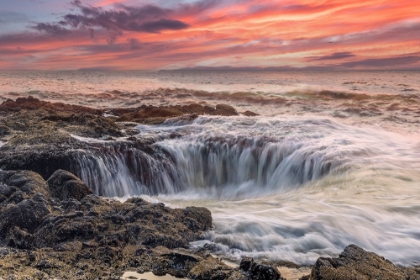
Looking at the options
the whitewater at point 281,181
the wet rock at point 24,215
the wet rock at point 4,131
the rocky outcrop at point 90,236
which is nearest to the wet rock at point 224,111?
the whitewater at point 281,181

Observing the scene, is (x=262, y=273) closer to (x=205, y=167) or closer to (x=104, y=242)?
(x=104, y=242)

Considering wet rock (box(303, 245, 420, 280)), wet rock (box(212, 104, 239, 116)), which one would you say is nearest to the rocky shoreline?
wet rock (box(303, 245, 420, 280))

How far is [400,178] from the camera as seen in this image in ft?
31.5

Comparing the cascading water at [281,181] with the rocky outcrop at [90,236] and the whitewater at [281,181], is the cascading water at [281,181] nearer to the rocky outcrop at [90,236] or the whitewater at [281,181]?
the whitewater at [281,181]

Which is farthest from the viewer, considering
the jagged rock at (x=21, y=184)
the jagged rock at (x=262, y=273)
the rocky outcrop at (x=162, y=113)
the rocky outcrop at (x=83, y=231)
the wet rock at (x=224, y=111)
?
the wet rock at (x=224, y=111)

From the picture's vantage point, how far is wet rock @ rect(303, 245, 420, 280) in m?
3.61

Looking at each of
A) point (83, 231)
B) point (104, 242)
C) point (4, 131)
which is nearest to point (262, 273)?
point (104, 242)

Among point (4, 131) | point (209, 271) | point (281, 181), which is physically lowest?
point (281, 181)

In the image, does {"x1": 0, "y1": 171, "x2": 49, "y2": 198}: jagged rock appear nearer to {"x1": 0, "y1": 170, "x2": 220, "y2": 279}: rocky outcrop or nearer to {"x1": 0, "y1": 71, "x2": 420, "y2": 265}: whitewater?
{"x1": 0, "y1": 170, "x2": 220, "y2": 279}: rocky outcrop

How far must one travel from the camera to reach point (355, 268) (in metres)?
3.82

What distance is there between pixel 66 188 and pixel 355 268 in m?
4.43

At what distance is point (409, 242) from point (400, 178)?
415 cm

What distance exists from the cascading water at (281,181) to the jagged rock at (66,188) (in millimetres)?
2090

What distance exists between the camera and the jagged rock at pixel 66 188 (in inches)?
247
